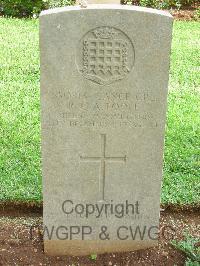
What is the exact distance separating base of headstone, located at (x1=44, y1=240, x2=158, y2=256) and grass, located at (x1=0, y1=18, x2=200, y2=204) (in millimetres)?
722

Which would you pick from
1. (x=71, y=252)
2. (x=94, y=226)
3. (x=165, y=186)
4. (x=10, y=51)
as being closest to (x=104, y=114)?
(x=94, y=226)

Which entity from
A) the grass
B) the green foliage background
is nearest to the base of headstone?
the grass

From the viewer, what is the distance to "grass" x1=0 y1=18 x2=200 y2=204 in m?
4.92

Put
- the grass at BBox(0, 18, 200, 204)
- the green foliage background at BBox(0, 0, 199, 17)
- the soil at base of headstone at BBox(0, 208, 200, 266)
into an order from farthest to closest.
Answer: the green foliage background at BBox(0, 0, 199, 17) < the grass at BBox(0, 18, 200, 204) < the soil at base of headstone at BBox(0, 208, 200, 266)

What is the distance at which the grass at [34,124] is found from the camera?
194 inches

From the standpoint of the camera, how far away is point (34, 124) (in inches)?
242

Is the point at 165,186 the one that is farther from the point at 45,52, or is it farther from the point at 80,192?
the point at 45,52

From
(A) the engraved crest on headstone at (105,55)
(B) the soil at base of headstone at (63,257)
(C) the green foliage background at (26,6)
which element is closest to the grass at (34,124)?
(B) the soil at base of headstone at (63,257)

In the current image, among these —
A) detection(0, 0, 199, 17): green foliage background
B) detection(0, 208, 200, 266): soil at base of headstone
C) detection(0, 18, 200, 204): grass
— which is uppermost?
detection(0, 0, 199, 17): green foliage background

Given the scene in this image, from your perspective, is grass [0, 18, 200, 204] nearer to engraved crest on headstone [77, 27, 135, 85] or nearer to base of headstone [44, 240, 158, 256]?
base of headstone [44, 240, 158, 256]

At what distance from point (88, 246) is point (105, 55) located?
1483mm

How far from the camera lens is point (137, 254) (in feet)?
13.4

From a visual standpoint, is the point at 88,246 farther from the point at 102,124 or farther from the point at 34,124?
the point at 34,124

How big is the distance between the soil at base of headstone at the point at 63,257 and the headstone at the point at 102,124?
0.07m
